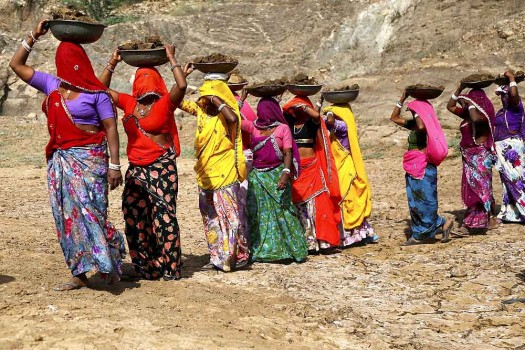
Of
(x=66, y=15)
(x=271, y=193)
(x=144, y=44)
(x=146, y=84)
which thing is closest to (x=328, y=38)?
(x=271, y=193)

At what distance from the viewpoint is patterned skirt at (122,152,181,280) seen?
6.05 metres

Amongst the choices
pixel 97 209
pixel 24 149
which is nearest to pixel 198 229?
pixel 97 209

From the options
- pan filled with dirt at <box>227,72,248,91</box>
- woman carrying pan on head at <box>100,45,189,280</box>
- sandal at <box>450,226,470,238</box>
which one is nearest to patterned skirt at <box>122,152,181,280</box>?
woman carrying pan on head at <box>100,45,189,280</box>

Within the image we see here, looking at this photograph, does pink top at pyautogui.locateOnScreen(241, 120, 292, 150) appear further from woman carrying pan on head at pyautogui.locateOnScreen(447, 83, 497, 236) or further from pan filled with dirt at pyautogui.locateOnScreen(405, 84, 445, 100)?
woman carrying pan on head at pyautogui.locateOnScreen(447, 83, 497, 236)

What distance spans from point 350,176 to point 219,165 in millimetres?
2309

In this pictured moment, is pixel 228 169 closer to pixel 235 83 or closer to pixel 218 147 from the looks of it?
pixel 218 147

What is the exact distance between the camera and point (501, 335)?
5.06 meters

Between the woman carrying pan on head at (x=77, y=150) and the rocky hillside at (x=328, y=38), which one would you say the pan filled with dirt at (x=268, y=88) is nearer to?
the woman carrying pan on head at (x=77, y=150)

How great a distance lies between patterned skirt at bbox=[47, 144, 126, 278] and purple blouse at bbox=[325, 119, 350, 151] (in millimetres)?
3523

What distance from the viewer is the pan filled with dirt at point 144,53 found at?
19.7 ft

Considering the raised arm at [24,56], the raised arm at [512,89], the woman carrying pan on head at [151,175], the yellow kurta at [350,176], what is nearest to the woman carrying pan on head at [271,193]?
the yellow kurta at [350,176]

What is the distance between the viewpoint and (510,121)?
9102 mm

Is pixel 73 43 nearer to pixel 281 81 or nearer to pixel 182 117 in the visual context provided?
pixel 281 81

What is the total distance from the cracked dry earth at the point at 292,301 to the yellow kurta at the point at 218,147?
0.94 metres
